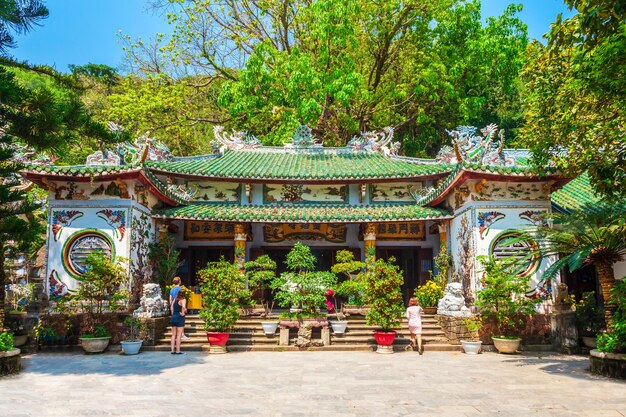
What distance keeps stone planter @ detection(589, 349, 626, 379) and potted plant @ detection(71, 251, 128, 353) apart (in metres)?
8.96

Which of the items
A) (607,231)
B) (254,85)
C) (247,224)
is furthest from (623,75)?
(254,85)

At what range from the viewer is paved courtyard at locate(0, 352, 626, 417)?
5.19 m

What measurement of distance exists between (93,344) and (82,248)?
223 cm

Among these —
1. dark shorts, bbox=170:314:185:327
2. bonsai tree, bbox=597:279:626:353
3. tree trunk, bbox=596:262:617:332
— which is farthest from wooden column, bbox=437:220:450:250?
dark shorts, bbox=170:314:185:327

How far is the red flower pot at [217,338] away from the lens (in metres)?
9.84

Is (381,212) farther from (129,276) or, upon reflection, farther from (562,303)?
(129,276)

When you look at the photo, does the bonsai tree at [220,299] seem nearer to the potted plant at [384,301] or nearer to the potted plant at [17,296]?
the potted plant at [384,301]

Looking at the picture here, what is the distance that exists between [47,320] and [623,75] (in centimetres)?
A: 1136

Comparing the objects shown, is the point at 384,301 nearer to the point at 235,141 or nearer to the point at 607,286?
the point at 607,286

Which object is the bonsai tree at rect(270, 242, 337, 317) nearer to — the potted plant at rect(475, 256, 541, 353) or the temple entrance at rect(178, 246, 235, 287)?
the potted plant at rect(475, 256, 541, 353)

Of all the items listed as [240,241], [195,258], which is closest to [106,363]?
[240,241]

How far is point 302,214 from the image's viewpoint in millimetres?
12617

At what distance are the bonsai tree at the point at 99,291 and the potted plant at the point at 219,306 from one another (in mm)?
1845

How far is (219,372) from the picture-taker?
7.56 meters
